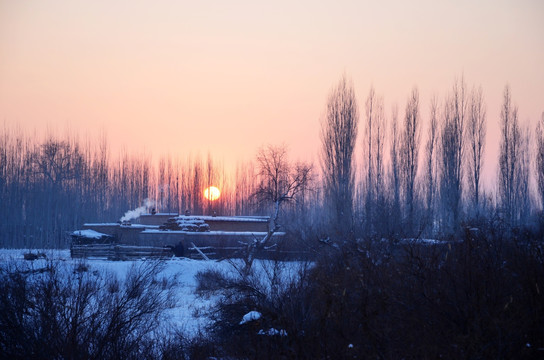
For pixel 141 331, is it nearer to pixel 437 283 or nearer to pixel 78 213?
pixel 437 283

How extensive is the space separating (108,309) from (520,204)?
140ft

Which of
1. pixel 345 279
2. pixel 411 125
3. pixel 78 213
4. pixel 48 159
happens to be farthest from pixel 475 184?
pixel 48 159

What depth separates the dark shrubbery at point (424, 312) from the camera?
8398 mm

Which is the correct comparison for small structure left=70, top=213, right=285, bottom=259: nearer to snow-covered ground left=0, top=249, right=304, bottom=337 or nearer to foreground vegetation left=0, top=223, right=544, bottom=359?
snow-covered ground left=0, top=249, right=304, bottom=337

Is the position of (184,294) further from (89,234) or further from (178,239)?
(89,234)

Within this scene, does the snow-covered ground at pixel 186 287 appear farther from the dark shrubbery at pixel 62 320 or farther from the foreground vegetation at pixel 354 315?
the foreground vegetation at pixel 354 315

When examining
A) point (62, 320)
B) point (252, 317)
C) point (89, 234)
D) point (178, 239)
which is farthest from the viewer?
point (89, 234)

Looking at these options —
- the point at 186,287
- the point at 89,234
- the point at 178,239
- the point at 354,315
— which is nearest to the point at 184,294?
the point at 186,287

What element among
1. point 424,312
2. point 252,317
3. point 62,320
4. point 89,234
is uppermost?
point 424,312

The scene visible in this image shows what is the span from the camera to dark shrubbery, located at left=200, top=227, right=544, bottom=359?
840cm

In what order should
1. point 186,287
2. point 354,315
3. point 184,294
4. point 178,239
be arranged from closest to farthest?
point 354,315, point 184,294, point 186,287, point 178,239

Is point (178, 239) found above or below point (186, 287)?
above

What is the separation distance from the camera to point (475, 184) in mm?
37594

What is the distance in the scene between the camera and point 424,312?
9.48 meters
